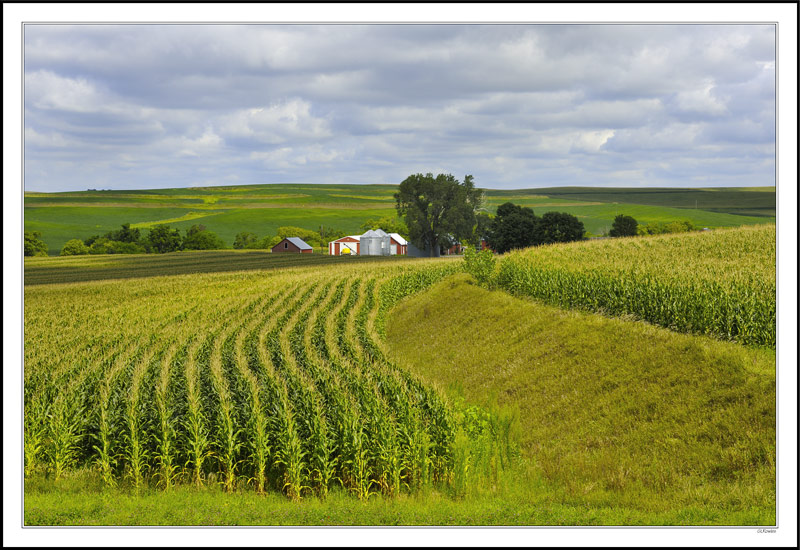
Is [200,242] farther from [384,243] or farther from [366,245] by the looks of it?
[384,243]

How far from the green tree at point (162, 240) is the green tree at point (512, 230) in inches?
1724

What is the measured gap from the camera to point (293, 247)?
98688mm

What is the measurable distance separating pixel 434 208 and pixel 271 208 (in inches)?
3889

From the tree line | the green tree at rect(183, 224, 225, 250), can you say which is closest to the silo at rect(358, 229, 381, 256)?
the tree line

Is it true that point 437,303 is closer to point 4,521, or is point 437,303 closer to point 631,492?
point 631,492

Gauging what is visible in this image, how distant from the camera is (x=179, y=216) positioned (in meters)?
147

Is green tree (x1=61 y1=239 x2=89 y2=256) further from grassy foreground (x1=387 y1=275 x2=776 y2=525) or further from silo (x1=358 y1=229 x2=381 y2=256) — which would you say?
grassy foreground (x1=387 y1=275 x2=776 y2=525)

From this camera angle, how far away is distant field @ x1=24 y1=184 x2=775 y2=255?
85.9 metres

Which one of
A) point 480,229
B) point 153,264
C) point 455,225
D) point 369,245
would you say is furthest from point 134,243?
point 480,229

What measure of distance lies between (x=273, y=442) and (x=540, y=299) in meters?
19.4

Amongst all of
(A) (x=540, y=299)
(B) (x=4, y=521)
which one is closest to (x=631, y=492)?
(B) (x=4, y=521)

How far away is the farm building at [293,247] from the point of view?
97875 mm

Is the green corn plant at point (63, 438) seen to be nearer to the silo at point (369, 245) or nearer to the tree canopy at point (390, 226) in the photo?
the silo at point (369, 245)

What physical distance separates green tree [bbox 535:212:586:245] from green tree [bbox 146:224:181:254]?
49.8m
